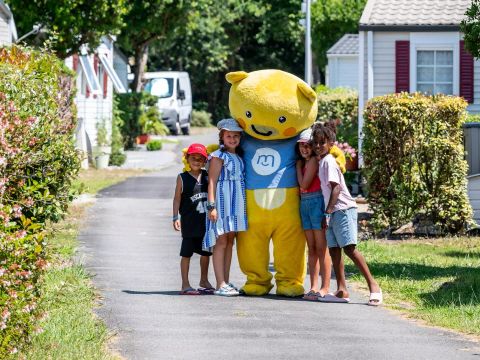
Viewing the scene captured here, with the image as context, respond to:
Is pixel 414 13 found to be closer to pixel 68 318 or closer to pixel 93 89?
pixel 93 89

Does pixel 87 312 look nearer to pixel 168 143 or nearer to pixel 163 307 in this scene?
pixel 163 307

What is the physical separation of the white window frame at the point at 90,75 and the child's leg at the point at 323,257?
66.7ft

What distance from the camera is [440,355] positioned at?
823 cm

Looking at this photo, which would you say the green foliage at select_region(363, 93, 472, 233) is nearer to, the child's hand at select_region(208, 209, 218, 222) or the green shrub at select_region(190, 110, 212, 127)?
the child's hand at select_region(208, 209, 218, 222)

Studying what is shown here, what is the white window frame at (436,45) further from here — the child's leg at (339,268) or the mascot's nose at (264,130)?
the child's leg at (339,268)

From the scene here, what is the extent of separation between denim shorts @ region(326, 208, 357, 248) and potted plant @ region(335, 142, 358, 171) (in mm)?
8191

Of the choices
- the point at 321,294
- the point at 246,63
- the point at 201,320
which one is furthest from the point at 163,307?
the point at 246,63

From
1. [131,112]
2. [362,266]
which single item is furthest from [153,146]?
[362,266]

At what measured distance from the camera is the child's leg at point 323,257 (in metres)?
10.7

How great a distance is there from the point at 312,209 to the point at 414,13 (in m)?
12.6

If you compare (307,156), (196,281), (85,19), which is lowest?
(196,281)

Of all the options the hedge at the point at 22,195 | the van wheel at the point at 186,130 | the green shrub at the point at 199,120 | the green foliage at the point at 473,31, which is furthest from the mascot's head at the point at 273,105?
the green shrub at the point at 199,120

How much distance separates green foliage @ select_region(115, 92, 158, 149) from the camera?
3528 cm

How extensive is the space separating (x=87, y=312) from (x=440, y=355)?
2897mm
